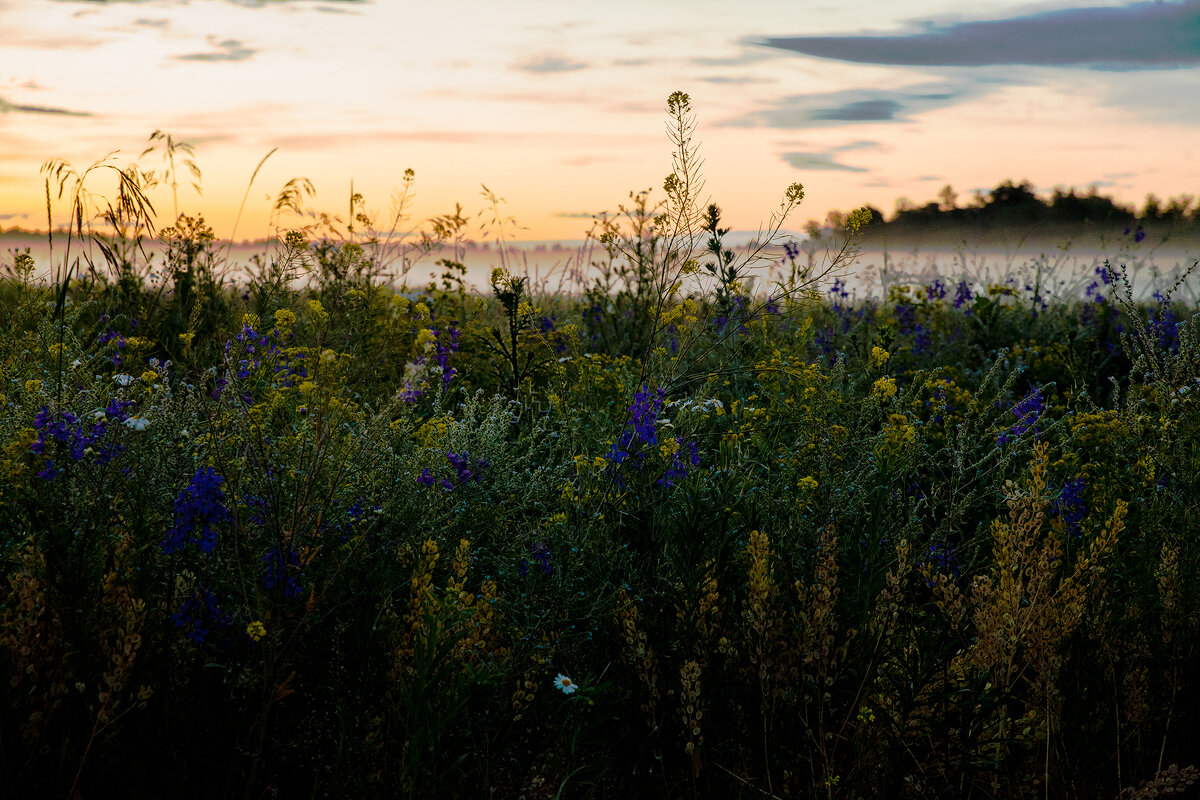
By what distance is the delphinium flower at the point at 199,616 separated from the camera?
230cm

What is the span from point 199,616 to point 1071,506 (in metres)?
3.09

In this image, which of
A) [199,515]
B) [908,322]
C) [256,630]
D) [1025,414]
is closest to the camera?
[256,630]

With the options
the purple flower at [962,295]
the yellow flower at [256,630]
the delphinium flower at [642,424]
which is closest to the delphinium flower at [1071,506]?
the delphinium flower at [642,424]

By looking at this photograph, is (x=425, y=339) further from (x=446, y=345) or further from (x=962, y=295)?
(x=962, y=295)

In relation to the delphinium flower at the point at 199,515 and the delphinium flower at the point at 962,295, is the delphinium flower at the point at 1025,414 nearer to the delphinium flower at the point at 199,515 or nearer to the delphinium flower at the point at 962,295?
the delphinium flower at the point at 199,515

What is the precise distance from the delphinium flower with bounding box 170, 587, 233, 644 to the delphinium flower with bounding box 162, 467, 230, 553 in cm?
12

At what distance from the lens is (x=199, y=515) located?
238cm

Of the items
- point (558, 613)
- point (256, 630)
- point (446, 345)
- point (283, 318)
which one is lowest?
point (558, 613)

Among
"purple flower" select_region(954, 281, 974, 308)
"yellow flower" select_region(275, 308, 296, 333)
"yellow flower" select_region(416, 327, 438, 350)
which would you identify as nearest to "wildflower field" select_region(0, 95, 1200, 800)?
"yellow flower" select_region(275, 308, 296, 333)

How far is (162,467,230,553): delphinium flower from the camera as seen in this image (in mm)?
2365

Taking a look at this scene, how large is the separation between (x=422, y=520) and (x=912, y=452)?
1.73m

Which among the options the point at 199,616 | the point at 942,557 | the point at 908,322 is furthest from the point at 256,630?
the point at 908,322

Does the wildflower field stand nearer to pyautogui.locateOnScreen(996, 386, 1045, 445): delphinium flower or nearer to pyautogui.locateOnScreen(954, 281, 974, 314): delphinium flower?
pyautogui.locateOnScreen(996, 386, 1045, 445): delphinium flower

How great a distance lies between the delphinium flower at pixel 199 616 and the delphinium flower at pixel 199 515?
0.12m
